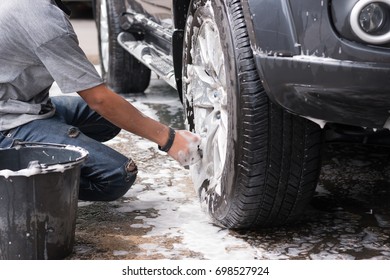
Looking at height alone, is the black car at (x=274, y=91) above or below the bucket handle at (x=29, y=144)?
above

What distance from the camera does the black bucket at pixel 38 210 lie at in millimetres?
2369

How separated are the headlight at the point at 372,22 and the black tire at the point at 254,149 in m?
0.38

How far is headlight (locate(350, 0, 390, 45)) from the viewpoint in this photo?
2.14 metres

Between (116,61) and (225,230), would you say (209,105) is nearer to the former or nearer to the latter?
(225,230)

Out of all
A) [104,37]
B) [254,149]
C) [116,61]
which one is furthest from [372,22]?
[104,37]

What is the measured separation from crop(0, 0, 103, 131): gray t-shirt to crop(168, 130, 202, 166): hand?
40cm

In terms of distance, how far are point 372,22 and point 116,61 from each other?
3294 millimetres

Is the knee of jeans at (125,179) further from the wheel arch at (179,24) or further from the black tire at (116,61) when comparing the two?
the black tire at (116,61)

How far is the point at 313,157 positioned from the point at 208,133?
0.51m

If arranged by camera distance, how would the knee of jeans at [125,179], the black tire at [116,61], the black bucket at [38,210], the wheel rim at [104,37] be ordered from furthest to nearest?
1. the wheel rim at [104,37]
2. the black tire at [116,61]
3. the knee of jeans at [125,179]
4. the black bucket at [38,210]

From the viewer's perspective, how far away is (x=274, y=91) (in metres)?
2.29

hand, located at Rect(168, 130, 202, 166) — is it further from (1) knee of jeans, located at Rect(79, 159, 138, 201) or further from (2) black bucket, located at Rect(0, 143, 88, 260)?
(2) black bucket, located at Rect(0, 143, 88, 260)

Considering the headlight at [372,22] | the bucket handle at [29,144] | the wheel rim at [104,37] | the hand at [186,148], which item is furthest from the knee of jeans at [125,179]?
the wheel rim at [104,37]
